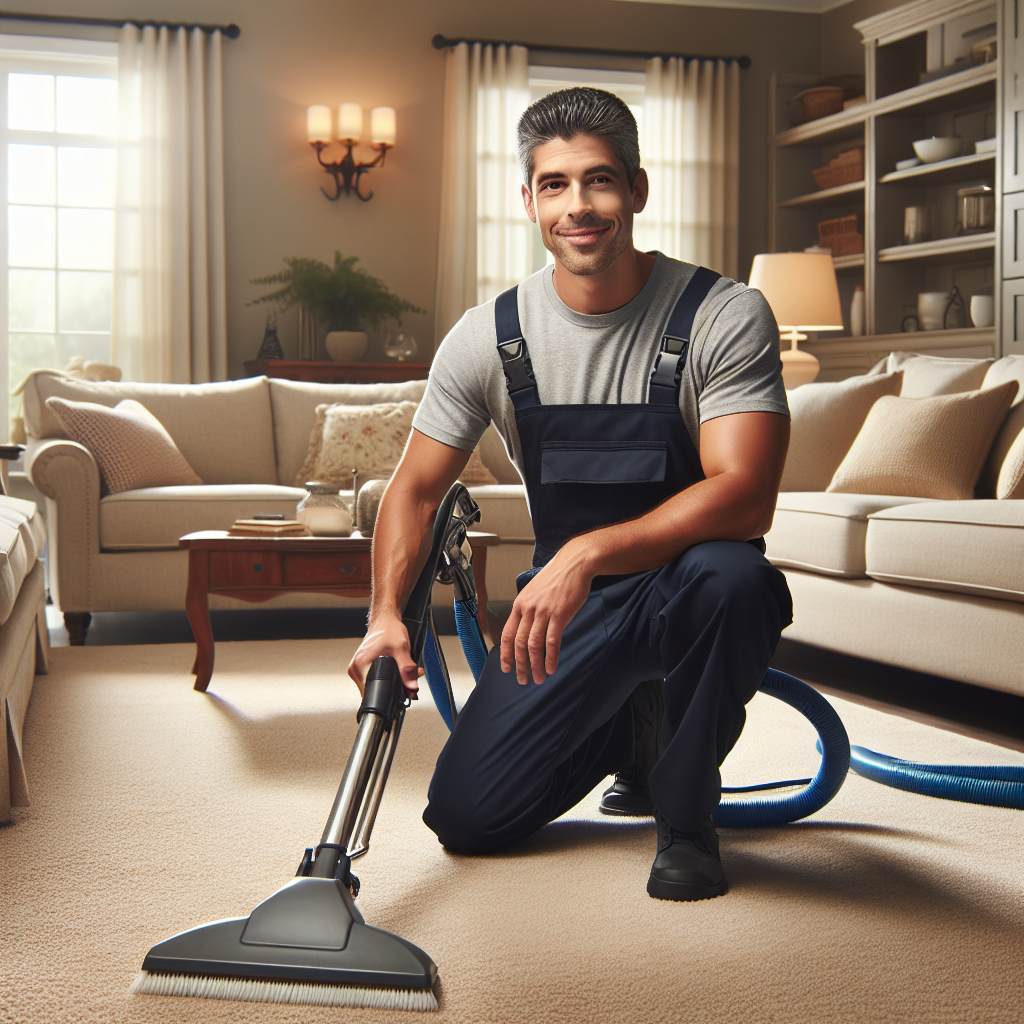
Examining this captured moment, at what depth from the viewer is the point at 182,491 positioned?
3643mm

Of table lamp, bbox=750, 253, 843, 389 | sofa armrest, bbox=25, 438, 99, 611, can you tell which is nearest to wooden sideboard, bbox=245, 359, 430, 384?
table lamp, bbox=750, 253, 843, 389

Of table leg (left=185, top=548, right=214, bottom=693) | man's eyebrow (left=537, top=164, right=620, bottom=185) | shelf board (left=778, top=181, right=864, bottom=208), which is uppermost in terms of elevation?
shelf board (left=778, top=181, right=864, bottom=208)

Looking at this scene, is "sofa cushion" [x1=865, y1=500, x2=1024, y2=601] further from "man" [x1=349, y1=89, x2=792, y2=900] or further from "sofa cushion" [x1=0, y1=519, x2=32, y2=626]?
"sofa cushion" [x1=0, y1=519, x2=32, y2=626]

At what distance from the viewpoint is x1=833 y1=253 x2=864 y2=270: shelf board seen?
573 centimetres

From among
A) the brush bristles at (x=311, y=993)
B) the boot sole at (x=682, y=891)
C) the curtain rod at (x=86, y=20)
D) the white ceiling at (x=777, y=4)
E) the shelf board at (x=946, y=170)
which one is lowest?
the boot sole at (x=682, y=891)

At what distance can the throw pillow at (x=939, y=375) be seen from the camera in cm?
349

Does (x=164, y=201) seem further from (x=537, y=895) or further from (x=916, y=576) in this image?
(x=537, y=895)

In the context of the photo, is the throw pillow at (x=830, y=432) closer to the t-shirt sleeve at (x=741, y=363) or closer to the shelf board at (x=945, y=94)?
the shelf board at (x=945, y=94)

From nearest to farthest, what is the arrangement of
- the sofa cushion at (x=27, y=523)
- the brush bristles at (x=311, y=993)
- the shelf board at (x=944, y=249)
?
Result: the brush bristles at (x=311, y=993) → the sofa cushion at (x=27, y=523) → the shelf board at (x=944, y=249)

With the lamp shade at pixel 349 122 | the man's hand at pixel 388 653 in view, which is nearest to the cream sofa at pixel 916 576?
the man's hand at pixel 388 653

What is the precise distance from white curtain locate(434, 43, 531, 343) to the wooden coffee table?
2970mm

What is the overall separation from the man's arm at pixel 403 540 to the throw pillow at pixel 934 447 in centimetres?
194

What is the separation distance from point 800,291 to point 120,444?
2714 mm

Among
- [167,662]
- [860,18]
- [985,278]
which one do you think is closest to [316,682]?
[167,662]
